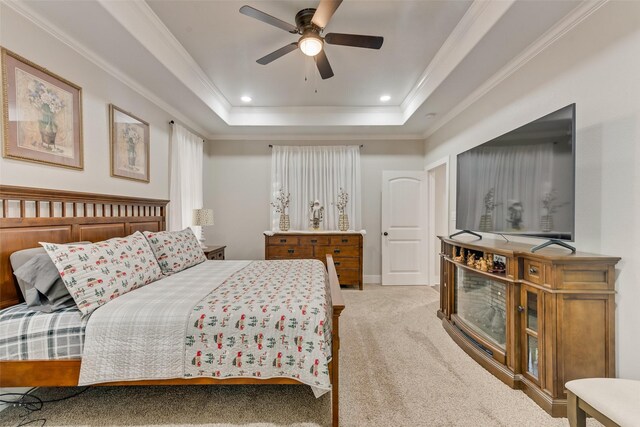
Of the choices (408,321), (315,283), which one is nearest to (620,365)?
(408,321)

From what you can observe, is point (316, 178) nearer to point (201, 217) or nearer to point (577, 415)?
point (201, 217)

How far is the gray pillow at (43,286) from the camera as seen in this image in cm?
163

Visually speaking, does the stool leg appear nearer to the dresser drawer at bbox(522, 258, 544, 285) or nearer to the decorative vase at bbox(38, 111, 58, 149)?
the dresser drawer at bbox(522, 258, 544, 285)

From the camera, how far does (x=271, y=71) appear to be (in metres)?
3.20

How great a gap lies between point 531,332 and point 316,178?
3616 mm

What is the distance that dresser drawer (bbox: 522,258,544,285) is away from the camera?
1.75 m

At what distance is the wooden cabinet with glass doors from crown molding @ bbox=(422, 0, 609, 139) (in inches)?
62.9

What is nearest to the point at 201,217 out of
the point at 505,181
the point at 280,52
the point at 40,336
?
the point at 40,336

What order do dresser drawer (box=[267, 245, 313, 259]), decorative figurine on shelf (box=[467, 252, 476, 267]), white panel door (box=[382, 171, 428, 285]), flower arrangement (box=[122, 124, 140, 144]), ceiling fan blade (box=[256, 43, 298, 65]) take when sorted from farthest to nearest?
white panel door (box=[382, 171, 428, 285]) → dresser drawer (box=[267, 245, 313, 259]) → flower arrangement (box=[122, 124, 140, 144]) → decorative figurine on shelf (box=[467, 252, 476, 267]) → ceiling fan blade (box=[256, 43, 298, 65])

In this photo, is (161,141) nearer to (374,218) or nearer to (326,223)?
(326,223)

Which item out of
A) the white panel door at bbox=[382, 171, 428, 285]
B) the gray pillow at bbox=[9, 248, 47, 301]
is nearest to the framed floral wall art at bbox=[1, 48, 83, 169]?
the gray pillow at bbox=[9, 248, 47, 301]

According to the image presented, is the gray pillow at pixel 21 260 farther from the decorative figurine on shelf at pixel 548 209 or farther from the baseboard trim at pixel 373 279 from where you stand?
the baseboard trim at pixel 373 279

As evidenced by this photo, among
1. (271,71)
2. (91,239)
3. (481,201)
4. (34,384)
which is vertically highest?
(271,71)

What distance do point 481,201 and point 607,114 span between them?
110 centimetres
